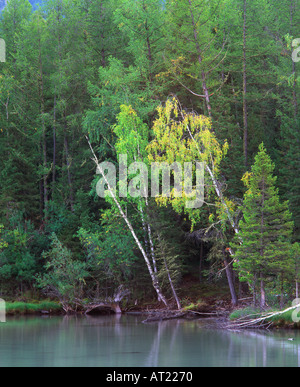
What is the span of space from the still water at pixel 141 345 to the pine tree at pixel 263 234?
2.46 meters

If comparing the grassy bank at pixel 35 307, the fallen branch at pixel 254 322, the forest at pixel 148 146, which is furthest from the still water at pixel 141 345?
the grassy bank at pixel 35 307

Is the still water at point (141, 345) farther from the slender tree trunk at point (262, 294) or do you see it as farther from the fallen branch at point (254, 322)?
the slender tree trunk at point (262, 294)

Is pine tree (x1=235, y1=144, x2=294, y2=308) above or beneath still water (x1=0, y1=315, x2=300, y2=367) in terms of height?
above

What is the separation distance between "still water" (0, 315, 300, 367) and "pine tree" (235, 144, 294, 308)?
2459 mm

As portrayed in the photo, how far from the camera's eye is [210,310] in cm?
2536

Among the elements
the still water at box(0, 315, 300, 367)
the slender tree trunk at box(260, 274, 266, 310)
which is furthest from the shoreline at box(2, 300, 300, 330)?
the still water at box(0, 315, 300, 367)

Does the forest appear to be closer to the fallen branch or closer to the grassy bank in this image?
the grassy bank

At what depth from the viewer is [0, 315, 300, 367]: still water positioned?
1370cm

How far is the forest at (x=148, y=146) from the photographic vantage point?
78.0 feet

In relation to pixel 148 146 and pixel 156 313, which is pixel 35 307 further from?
pixel 148 146

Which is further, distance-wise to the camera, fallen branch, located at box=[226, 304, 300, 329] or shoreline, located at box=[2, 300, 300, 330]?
shoreline, located at box=[2, 300, 300, 330]

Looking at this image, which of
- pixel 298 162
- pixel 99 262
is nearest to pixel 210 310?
pixel 99 262
